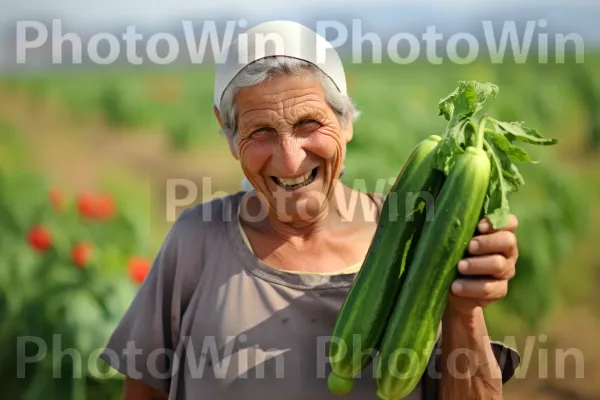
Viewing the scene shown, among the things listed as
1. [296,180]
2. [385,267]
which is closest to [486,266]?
[385,267]

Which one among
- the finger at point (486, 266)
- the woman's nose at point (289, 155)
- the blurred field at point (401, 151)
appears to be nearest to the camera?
the finger at point (486, 266)

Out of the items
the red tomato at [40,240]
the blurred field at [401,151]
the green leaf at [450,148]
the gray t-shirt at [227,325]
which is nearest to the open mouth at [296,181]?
the gray t-shirt at [227,325]

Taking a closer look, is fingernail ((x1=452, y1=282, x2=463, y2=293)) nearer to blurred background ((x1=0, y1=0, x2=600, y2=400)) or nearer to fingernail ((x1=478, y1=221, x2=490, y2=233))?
fingernail ((x1=478, y1=221, x2=490, y2=233))

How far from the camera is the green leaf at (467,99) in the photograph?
6.66 feet

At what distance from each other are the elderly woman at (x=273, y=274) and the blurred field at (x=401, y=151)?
6.67ft

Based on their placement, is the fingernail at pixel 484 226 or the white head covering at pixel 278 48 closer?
the fingernail at pixel 484 226

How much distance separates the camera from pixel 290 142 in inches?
90.6

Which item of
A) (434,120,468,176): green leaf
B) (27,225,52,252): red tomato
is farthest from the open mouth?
(27,225,52,252): red tomato

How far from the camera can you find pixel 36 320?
473 centimetres

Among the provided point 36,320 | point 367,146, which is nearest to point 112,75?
point 367,146

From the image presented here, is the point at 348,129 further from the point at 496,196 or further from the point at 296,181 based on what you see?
the point at 496,196

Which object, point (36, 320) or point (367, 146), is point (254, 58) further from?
point (367, 146)

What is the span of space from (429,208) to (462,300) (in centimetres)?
25

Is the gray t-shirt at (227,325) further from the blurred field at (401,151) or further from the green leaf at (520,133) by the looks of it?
the blurred field at (401,151)
